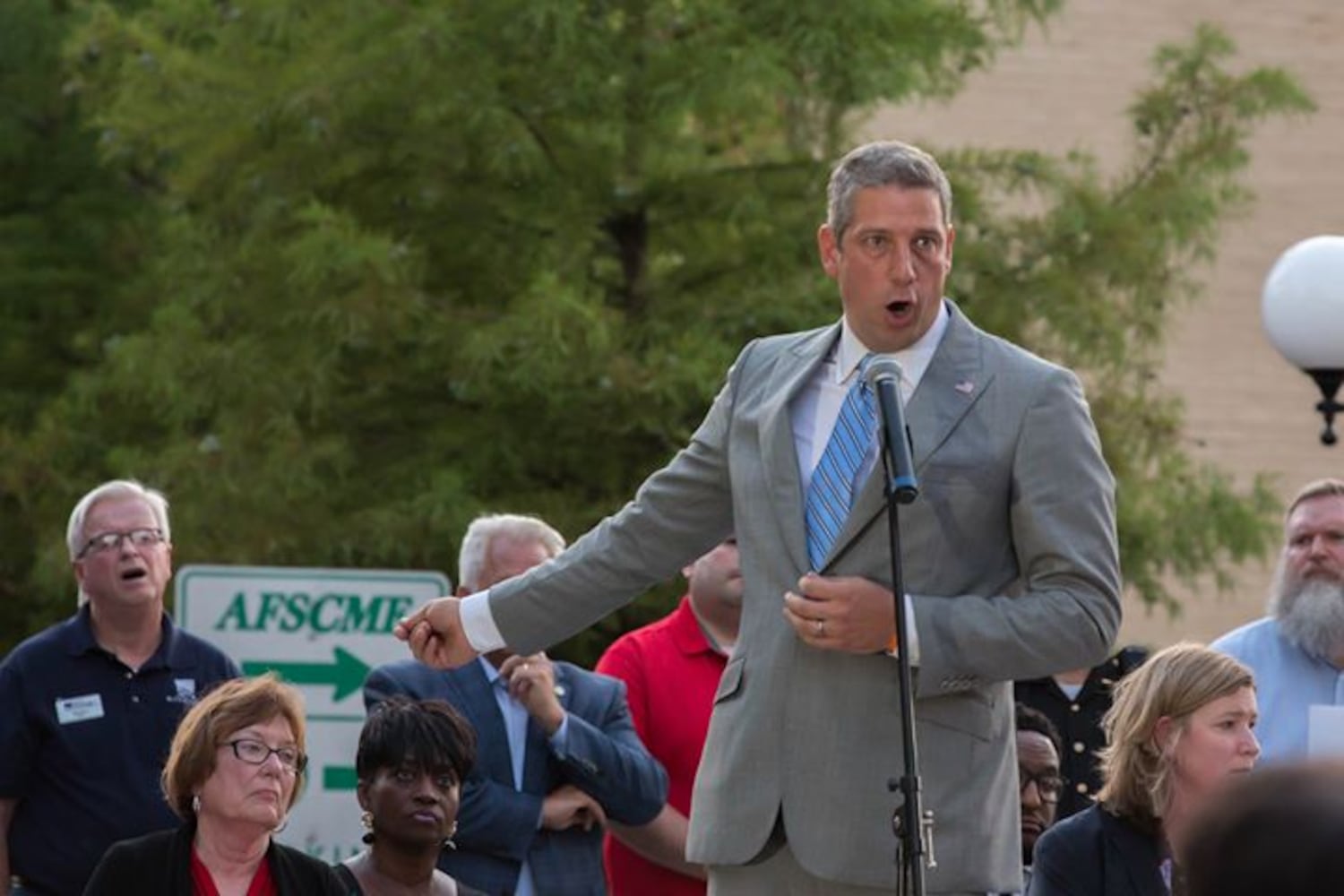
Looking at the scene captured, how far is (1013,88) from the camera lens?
20.0 meters

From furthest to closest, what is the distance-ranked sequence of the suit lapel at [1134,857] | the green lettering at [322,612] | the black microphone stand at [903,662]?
the green lettering at [322,612], the suit lapel at [1134,857], the black microphone stand at [903,662]

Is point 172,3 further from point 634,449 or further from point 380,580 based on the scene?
point 380,580

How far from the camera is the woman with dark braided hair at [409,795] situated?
7.09m

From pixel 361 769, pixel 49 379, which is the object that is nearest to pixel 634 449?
pixel 49 379

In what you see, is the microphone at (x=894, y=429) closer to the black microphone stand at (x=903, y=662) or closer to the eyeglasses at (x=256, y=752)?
the black microphone stand at (x=903, y=662)

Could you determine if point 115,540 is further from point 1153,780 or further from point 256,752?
point 1153,780

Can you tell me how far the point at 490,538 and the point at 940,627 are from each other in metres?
3.59

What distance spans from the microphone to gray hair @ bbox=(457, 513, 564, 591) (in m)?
3.45

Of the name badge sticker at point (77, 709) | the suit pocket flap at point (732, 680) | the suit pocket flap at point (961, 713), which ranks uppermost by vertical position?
the suit pocket flap at point (732, 680)

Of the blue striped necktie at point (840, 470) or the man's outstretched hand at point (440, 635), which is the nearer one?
the blue striped necktie at point (840, 470)

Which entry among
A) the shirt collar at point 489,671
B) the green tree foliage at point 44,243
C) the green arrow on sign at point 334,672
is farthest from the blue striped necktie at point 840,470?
the green tree foliage at point 44,243

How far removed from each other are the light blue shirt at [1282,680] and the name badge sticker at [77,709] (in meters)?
3.11

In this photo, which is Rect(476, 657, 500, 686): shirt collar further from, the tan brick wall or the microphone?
the tan brick wall

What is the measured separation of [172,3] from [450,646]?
9982 mm
